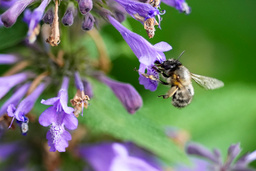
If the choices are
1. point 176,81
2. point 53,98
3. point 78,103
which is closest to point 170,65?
point 176,81

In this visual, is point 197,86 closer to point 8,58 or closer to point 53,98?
point 8,58

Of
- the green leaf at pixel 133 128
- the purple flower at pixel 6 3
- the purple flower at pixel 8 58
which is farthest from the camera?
the purple flower at pixel 8 58

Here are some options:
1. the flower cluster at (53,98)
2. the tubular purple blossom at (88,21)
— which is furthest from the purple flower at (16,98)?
the tubular purple blossom at (88,21)

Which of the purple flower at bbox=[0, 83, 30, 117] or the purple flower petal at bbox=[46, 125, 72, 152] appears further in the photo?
the purple flower at bbox=[0, 83, 30, 117]

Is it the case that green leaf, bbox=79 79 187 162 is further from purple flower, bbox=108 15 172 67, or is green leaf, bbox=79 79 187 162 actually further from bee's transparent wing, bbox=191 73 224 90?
purple flower, bbox=108 15 172 67

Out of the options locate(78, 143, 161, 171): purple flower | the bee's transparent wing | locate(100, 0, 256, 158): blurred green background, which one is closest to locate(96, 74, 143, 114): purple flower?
the bee's transparent wing

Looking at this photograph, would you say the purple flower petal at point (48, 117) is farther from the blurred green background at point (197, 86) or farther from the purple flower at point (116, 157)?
the purple flower at point (116, 157)

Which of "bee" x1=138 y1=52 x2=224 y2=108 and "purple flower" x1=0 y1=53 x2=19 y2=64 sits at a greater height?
"bee" x1=138 y1=52 x2=224 y2=108
